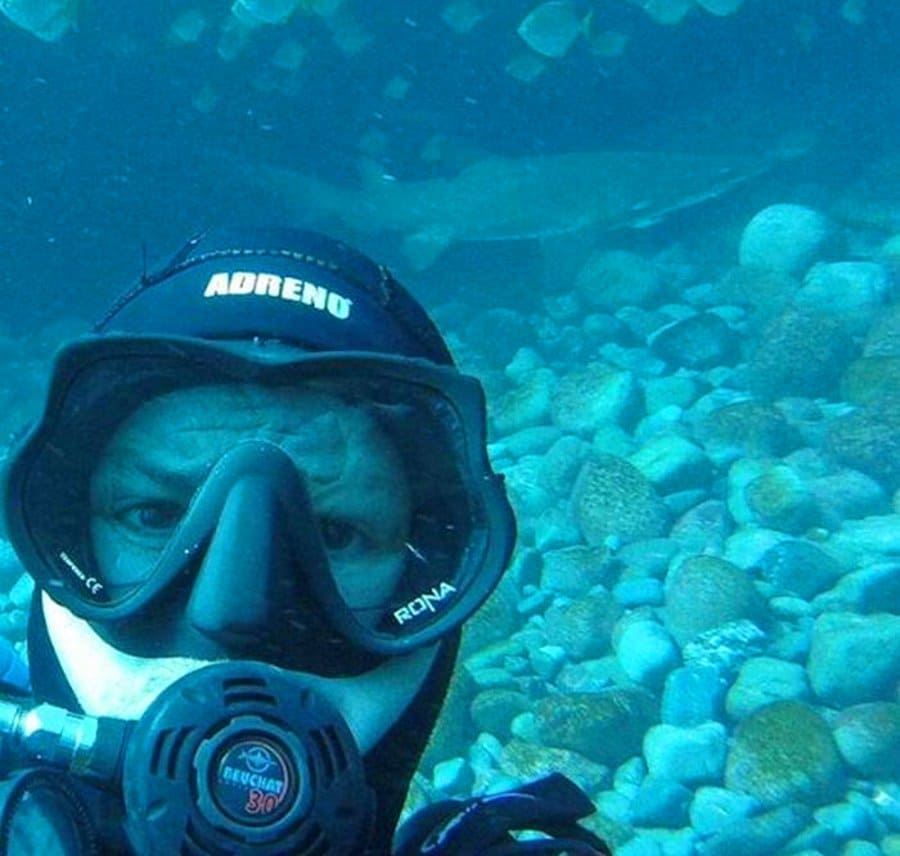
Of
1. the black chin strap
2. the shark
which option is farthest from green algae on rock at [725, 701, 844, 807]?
the shark

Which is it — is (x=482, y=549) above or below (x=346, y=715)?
above

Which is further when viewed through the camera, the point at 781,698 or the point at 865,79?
the point at 865,79

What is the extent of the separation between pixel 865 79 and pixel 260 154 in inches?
342

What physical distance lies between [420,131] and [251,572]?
11.5 m

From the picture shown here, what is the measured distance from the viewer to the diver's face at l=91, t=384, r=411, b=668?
1877mm

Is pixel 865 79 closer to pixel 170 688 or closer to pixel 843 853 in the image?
pixel 843 853

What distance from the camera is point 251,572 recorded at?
5.45 feet

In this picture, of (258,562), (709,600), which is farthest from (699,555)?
(258,562)

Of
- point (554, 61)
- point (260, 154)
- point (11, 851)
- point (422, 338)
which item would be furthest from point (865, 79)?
Result: point (11, 851)

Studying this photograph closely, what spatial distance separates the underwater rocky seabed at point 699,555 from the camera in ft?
17.2

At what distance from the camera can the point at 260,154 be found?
38.5ft

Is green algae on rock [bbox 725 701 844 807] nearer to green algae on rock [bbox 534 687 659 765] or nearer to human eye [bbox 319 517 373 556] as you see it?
green algae on rock [bbox 534 687 659 765]

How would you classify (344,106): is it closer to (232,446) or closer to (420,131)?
(420,131)

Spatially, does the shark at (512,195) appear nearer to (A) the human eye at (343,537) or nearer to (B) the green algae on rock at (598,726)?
(B) the green algae on rock at (598,726)
